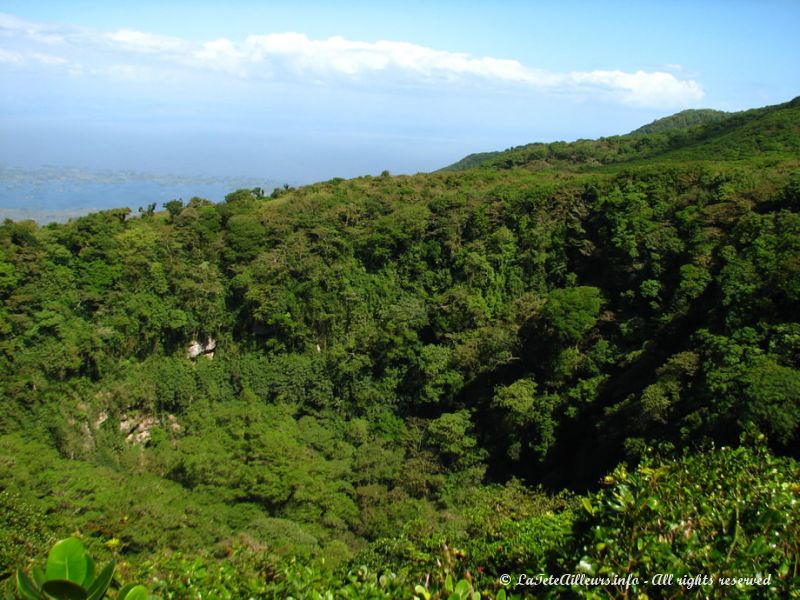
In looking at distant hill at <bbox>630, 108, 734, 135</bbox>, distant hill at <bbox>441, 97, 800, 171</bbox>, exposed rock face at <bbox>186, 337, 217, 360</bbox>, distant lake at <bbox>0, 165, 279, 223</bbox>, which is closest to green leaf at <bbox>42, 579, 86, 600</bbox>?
exposed rock face at <bbox>186, 337, 217, 360</bbox>

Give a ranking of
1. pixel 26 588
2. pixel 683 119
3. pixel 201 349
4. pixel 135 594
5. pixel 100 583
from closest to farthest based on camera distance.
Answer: pixel 26 588 → pixel 100 583 → pixel 135 594 → pixel 201 349 → pixel 683 119

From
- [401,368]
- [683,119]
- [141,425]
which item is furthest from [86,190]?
[683,119]

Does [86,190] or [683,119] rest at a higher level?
[683,119]

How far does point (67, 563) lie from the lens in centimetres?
179

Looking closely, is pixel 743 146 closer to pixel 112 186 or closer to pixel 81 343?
pixel 81 343

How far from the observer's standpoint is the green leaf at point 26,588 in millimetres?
1653

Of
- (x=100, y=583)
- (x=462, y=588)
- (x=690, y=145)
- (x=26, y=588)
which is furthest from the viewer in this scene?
(x=690, y=145)

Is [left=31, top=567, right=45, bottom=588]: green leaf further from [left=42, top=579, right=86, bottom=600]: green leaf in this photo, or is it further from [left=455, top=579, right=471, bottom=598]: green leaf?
[left=455, top=579, right=471, bottom=598]: green leaf

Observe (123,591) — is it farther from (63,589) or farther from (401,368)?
(401,368)

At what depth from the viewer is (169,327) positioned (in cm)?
2338

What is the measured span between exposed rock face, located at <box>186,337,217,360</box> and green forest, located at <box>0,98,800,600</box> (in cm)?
39

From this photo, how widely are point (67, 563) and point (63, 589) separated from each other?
0.39 feet

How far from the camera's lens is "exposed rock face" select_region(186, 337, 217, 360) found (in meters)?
24.3

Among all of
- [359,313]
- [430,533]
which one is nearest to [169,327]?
[359,313]
